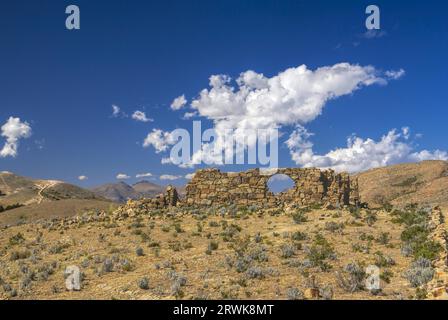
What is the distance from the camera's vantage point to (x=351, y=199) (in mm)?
36531

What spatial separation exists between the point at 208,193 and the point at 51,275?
A: 19034mm

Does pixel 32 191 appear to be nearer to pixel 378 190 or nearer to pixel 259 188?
pixel 378 190

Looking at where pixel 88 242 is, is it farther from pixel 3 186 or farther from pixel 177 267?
pixel 3 186

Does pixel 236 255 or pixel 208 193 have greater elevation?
pixel 208 193

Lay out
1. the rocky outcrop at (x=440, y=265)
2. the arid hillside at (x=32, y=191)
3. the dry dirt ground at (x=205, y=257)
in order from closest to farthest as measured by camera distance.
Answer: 1. the rocky outcrop at (x=440, y=265)
2. the dry dirt ground at (x=205, y=257)
3. the arid hillside at (x=32, y=191)

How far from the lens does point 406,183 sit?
73375 millimetres

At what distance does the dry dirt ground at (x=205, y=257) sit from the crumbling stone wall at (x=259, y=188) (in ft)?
16.6

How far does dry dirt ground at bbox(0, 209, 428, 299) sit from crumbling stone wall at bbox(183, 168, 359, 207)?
16.6 feet

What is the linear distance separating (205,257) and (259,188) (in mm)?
17192

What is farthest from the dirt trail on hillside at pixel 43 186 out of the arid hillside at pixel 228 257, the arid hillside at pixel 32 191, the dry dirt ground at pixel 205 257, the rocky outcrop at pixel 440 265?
the rocky outcrop at pixel 440 265

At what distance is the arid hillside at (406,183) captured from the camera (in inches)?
2394

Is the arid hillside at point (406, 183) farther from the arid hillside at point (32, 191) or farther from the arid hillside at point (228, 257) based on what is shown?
the arid hillside at point (32, 191)

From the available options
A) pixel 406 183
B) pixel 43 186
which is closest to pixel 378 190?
pixel 406 183
